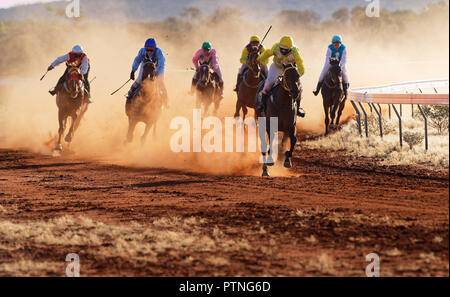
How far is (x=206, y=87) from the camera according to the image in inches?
877

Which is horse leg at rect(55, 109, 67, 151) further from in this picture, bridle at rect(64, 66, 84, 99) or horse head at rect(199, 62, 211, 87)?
horse head at rect(199, 62, 211, 87)

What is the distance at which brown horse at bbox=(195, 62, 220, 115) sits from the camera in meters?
21.9

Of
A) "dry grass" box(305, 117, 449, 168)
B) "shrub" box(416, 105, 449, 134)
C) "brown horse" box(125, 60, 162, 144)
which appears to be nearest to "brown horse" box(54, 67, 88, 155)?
"brown horse" box(125, 60, 162, 144)

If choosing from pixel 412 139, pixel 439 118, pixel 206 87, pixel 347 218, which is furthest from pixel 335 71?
pixel 347 218

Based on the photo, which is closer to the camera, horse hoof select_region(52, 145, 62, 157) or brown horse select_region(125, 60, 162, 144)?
brown horse select_region(125, 60, 162, 144)

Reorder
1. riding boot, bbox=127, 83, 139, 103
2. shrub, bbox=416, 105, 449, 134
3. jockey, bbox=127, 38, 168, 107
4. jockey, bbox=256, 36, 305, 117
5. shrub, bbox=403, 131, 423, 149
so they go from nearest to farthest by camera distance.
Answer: jockey, bbox=256, 36, 305, 117 → shrub, bbox=403, 131, 423, 149 → jockey, bbox=127, 38, 168, 107 → riding boot, bbox=127, 83, 139, 103 → shrub, bbox=416, 105, 449, 134

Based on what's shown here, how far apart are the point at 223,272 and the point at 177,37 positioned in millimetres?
64840

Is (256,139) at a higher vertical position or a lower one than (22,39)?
lower

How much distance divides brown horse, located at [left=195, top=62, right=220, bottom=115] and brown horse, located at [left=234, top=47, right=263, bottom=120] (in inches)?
87.1

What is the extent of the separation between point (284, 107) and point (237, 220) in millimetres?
4136

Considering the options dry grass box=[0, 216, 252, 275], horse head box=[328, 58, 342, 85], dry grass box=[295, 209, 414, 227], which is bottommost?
dry grass box=[0, 216, 252, 275]

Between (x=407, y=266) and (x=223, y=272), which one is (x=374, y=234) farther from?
(x=223, y=272)

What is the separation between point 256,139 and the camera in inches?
707

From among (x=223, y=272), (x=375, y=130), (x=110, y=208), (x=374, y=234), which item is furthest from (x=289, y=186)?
(x=375, y=130)
